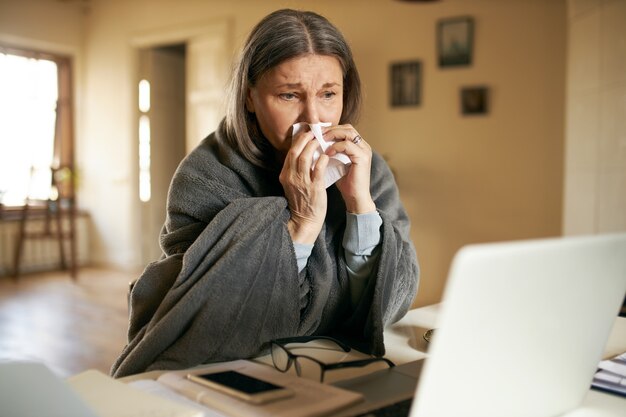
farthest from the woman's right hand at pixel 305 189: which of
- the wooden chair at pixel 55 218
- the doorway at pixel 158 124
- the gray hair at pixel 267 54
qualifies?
the wooden chair at pixel 55 218

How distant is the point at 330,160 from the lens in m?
1.22

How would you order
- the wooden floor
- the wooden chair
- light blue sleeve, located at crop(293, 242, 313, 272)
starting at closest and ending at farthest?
light blue sleeve, located at crop(293, 242, 313, 272)
the wooden floor
the wooden chair

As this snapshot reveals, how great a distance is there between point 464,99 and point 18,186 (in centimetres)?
454

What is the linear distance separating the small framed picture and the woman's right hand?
294 cm

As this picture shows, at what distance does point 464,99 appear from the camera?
13.0 feet

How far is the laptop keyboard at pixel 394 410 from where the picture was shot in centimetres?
71

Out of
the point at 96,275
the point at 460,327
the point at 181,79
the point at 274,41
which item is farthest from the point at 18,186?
the point at 460,327

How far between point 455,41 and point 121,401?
3671 mm

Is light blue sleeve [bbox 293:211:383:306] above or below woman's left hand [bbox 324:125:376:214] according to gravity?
below

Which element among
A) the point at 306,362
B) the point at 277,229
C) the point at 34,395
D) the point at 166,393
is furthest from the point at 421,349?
the point at 34,395

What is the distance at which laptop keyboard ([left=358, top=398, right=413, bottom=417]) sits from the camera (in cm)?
71

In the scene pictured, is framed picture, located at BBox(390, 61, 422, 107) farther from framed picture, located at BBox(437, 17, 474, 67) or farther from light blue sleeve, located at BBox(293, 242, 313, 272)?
light blue sleeve, located at BBox(293, 242, 313, 272)

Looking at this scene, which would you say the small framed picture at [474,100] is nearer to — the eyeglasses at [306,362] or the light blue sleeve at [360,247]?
the light blue sleeve at [360,247]

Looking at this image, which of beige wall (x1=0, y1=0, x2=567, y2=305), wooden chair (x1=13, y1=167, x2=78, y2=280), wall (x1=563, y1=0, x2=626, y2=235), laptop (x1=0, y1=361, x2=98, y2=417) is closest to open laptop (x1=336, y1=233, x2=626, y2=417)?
laptop (x1=0, y1=361, x2=98, y2=417)
